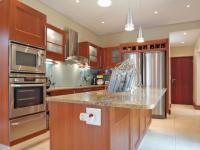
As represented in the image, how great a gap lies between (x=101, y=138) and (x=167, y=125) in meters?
3.18

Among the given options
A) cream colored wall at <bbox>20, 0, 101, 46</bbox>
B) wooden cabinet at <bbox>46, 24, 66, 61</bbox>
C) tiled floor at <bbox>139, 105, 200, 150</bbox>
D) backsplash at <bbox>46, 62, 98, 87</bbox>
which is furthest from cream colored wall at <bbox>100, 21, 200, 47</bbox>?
tiled floor at <bbox>139, 105, 200, 150</bbox>

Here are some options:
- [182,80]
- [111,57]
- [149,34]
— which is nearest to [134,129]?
[111,57]

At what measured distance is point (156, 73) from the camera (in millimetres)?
4816

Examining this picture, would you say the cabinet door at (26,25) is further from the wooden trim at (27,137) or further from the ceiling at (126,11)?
the wooden trim at (27,137)

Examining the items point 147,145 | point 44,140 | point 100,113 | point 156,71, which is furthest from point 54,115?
point 156,71

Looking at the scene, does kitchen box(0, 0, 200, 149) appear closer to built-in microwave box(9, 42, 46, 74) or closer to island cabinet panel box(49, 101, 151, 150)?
built-in microwave box(9, 42, 46, 74)

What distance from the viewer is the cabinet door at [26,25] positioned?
2.58m

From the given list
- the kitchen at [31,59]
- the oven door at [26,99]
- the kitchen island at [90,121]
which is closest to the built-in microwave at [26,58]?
the kitchen at [31,59]

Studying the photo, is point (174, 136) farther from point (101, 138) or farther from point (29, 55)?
point (29, 55)

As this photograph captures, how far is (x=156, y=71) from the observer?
189 inches

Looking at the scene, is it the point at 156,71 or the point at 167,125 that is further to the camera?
the point at 156,71

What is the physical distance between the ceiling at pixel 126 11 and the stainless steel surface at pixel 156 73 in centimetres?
113

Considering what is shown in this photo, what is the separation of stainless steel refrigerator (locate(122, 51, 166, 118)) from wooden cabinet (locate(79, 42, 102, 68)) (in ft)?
5.01

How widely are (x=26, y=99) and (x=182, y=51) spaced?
7.14m
